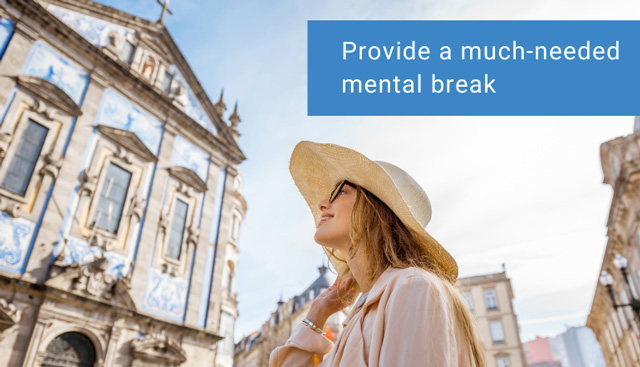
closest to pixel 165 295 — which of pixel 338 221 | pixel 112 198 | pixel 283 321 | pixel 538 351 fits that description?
pixel 112 198

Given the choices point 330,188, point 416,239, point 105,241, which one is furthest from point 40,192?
point 416,239

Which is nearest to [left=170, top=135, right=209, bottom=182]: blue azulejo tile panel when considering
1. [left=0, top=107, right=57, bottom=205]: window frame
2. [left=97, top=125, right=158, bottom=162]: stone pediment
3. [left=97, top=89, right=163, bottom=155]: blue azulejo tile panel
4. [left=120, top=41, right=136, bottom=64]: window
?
[left=97, top=89, right=163, bottom=155]: blue azulejo tile panel

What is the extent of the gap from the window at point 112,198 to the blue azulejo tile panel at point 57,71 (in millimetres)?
2520

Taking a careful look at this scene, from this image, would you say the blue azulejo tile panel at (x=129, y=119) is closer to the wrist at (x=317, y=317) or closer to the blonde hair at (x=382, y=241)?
the wrist at (x=317, y=317)

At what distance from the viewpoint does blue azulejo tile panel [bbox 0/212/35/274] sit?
31.8ft

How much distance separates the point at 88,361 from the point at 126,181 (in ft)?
18.1

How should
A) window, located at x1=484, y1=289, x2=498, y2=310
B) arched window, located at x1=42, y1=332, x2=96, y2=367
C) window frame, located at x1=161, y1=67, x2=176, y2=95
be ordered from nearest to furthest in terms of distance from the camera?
arched window, located at x1=42, y1=332, x2=96, y2=367 < window frame, located at x1=161, y1=67, x2=176, y2=95 < window, located at x1=484, y1=289, x2=498, y2=310

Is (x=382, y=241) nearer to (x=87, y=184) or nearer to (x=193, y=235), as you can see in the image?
(x=87, y=184)

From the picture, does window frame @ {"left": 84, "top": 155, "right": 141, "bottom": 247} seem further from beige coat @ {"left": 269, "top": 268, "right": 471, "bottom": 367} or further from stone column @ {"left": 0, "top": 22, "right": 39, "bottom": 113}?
beige coat @ {"left": 269, "top": 268, "right": 471, "bottom": 367}

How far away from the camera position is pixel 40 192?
35.4 ft

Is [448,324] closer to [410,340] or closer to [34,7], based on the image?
[410,340]

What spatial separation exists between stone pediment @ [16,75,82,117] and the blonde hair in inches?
494

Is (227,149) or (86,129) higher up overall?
(227,149)

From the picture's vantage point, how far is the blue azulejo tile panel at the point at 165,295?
12688 millimetres
